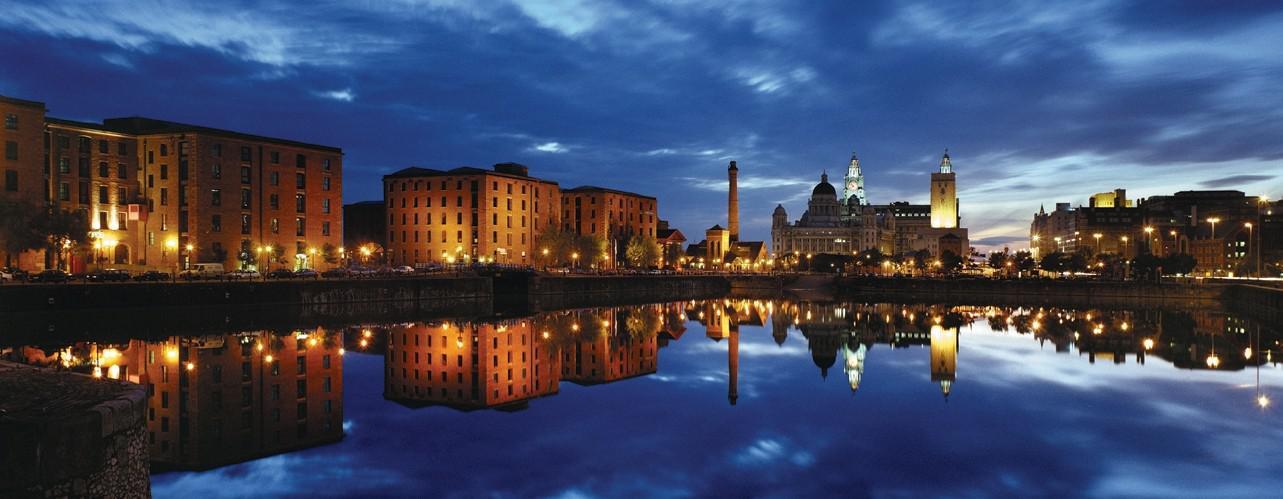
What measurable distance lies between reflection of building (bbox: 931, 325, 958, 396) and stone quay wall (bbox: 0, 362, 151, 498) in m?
26.6

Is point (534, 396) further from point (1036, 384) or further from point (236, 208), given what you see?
point (236, 208)

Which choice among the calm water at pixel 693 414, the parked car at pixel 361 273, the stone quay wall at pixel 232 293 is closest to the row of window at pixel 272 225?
the parked car at pixel 361 273

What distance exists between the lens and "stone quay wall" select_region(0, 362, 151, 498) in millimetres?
11289

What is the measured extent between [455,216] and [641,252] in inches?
1524

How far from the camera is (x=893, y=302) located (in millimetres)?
103125

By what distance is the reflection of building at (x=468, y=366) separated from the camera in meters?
29.7

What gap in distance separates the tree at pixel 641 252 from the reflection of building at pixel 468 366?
9045 cm

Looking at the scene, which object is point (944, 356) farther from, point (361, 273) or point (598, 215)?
point (598, 215)

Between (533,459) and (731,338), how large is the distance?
35.3 metres

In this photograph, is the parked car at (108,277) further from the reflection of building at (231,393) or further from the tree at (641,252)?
the tree at (641,252)

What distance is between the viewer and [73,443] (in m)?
11.7

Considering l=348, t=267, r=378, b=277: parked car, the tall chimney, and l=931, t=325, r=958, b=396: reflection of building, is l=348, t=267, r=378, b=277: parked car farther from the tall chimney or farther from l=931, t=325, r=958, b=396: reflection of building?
the tall chimney

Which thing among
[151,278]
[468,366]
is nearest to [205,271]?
[151,278]

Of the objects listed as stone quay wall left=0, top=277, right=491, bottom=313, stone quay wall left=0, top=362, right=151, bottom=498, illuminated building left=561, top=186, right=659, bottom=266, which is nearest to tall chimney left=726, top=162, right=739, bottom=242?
illuminated building left=561, top=186, right=659, bottom=266
